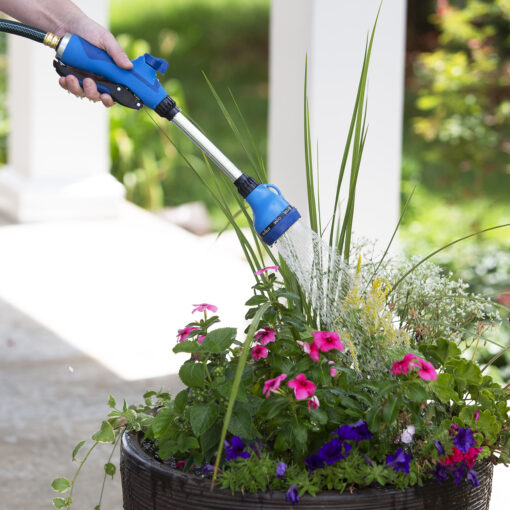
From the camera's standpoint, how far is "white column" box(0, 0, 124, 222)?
5.38m

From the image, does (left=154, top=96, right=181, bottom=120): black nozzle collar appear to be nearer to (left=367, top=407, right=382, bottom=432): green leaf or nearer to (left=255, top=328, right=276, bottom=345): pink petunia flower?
(left=255, top=328, right=276, bottom=345): pink petunia flower

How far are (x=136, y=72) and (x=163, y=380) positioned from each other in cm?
177

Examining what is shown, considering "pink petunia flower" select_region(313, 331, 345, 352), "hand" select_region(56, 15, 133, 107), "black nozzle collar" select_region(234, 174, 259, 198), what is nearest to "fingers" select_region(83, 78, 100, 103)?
"hand" select_region(56, 15, 133, 107)

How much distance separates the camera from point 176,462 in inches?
58.3

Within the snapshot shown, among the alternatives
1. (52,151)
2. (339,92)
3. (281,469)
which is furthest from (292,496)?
(52,151)

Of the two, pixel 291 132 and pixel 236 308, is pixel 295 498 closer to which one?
pixel 291 132

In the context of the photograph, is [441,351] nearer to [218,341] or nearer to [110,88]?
[218,341]

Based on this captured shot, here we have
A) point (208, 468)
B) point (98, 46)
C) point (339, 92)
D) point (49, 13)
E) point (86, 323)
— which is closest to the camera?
point (208, 468)

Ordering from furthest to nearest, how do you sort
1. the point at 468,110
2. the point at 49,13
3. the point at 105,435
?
the point at 468,110 → the point at 49,13 → the point at 105,435

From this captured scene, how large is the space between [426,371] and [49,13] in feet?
3.32

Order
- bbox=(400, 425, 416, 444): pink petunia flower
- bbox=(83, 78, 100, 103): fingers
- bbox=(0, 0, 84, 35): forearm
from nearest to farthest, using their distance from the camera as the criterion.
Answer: bbox=(400, 425, 416, 444): pink petunia flower
bbox=(83, 78, 100, 103): fingers
bbox=(0, 0, 84, 35): forearm

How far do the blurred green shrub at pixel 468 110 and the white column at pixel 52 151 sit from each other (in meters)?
2.19

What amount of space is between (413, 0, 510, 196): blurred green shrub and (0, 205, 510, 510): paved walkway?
201 cm

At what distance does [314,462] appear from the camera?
4.59 ft
